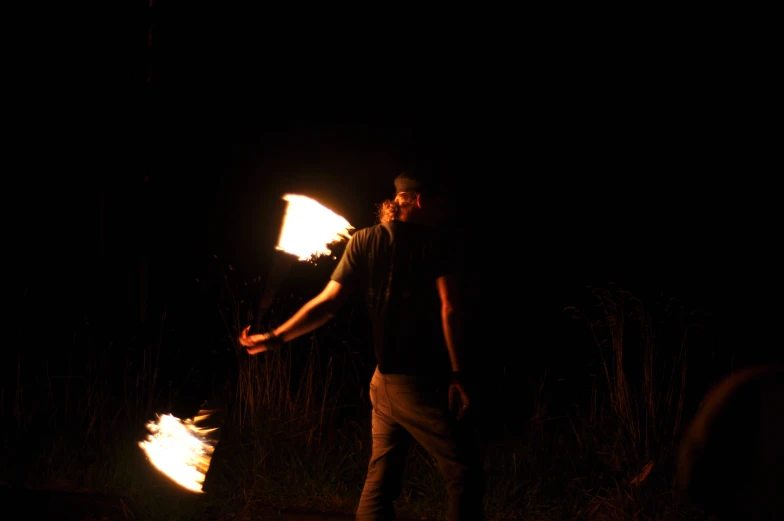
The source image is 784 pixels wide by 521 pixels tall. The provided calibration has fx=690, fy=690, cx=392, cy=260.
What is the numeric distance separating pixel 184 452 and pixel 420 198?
1783mm

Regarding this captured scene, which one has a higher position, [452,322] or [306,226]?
[306,226]

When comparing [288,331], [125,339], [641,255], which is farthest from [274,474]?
[641,255]

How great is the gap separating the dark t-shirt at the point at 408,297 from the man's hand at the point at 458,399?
0.09 metres

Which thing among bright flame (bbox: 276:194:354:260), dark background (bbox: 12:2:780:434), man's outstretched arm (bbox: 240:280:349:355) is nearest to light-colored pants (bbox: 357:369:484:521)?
man's outstretched arm (bbox: 240:280:349:355)

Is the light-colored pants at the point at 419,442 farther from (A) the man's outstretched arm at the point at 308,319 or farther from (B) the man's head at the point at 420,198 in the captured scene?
(B) the man's head at the point at 420,198

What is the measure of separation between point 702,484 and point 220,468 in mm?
3300

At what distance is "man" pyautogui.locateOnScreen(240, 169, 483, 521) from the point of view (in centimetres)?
274

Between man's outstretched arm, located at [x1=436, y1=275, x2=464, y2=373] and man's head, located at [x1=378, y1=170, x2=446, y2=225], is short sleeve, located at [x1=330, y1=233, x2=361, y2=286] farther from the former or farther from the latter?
man's outstretched arm, located at [x1=436, y1=275, x2=464, y2=373]

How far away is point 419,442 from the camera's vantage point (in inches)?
110

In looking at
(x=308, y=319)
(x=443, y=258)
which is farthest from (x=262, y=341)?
(x=443, y=258)

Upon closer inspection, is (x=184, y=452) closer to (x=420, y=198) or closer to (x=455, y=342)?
(x=455, y=342)

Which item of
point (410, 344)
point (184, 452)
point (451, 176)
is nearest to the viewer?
point (410, 344)

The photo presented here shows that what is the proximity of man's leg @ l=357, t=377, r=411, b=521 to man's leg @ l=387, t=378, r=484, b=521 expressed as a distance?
0.10 metres

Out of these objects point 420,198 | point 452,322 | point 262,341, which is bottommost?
point 262,341
